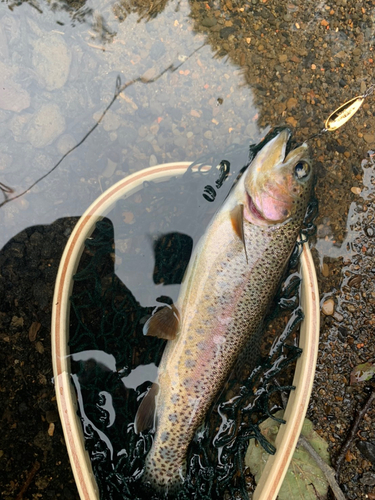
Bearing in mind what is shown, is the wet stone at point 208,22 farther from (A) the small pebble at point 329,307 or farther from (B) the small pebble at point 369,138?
(A) the small pebble at point 329,307

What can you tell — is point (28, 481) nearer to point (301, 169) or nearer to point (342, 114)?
point (301, 169)

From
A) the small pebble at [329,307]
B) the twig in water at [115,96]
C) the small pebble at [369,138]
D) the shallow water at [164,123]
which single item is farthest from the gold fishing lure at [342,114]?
the small pebble at [329,307]

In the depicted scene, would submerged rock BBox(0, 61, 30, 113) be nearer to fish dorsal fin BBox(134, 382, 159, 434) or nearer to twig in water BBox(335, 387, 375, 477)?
fish dorsal fin BBox(134, 382, 159, 434)

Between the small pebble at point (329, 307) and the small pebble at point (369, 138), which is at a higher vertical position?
the small pebble at point (369, 138)

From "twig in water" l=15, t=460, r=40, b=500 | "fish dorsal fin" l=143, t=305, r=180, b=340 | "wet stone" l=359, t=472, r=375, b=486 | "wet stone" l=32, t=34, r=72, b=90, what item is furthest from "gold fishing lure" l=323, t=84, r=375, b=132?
"twig in water" l=15, t=460, r=40, b=500

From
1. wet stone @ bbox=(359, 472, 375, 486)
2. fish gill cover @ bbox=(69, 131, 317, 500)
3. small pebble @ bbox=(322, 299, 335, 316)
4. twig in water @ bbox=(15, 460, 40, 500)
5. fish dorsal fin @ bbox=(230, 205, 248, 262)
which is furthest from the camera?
small pebble @ bbox=(322, 299, 335, 316)

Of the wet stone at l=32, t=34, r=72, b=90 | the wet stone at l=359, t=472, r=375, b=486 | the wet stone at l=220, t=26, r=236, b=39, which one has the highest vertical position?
the wet stone at l=32, t=34, r=72, b=90
